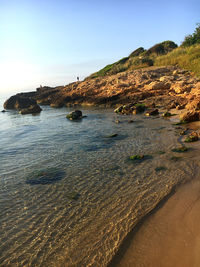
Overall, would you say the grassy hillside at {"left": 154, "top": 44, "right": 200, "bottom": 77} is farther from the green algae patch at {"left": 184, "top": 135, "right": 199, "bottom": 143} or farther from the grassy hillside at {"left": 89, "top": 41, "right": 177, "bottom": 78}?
the green algae patch at {"left": 184, "top": 135, "right": 199, "bottom": 143}

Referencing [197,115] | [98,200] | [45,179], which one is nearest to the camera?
[98,200]

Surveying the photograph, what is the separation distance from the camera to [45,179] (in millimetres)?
7898

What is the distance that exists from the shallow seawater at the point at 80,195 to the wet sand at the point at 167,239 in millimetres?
302

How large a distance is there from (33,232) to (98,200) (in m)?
2.13

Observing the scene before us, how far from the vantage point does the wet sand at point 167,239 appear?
384cm

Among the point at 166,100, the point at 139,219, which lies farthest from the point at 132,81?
the point at 139,219

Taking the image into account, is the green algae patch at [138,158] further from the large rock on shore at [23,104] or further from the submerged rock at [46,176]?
the large rock on shore at [23,104]

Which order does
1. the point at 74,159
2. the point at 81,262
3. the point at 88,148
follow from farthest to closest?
the point at 88,148 < the point at 74,159 < the point at 81,262

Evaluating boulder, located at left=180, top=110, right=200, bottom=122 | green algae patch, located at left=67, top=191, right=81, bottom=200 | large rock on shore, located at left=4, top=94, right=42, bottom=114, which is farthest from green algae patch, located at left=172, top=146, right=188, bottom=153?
large rock on shore, located at left=4, top=94, right=42, bottom=114

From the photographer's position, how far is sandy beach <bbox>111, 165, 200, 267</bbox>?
384cm

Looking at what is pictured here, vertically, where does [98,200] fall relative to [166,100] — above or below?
below

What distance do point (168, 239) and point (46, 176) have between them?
5.55m

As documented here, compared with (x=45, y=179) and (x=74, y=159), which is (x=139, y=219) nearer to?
(x=45, y=179)

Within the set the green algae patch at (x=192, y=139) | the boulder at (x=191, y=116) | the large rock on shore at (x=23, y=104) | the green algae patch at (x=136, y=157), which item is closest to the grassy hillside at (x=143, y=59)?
the large rock on shore at (x=23, y=104)
